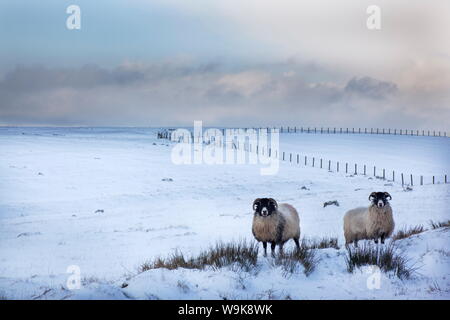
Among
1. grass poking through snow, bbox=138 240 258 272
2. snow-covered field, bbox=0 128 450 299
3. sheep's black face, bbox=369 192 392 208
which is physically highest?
sheep's black face, bbox=369 192 392 208

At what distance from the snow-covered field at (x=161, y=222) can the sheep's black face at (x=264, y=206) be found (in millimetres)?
1489

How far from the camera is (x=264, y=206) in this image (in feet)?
32.1

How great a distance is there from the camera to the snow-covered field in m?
6.78

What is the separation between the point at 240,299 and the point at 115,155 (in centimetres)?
4006

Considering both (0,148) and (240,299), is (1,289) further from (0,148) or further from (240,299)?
(0,148)

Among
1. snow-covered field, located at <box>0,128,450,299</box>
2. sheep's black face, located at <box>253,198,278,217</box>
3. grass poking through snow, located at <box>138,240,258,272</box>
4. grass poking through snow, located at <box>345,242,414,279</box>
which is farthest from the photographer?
sheep's black face, located at <box>253,198,278,217</box>

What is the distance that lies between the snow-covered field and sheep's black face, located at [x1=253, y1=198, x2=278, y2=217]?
149cm

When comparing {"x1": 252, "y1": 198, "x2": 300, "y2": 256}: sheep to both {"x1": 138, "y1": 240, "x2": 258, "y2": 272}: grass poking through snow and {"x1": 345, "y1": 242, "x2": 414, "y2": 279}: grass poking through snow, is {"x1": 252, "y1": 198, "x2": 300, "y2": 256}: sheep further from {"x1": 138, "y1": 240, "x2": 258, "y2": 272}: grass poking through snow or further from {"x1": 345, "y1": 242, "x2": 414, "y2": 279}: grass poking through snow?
{"x1": 345, "y1": 242, "x2": 414, "y2": 279}: grass poking through snow

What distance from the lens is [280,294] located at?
6473 mm

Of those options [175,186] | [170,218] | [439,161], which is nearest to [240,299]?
[170,218]

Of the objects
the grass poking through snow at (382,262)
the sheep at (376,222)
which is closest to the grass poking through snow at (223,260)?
the grass poking through snow at (382,262)

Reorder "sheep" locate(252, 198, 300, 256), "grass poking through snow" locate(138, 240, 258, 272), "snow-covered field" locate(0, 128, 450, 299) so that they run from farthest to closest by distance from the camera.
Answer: "sheep" locate(252, 198, 300, 256) → "grass poking through snow" locate(138, 240, 258, 272) → "snow-covered field" locate(0, 128, 450, 299)

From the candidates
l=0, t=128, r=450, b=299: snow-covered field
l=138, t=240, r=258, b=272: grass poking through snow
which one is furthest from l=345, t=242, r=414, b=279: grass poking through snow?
l=138, t=240, r=258, b=272: grass poking through snow

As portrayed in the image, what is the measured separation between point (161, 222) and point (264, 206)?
443 inches
